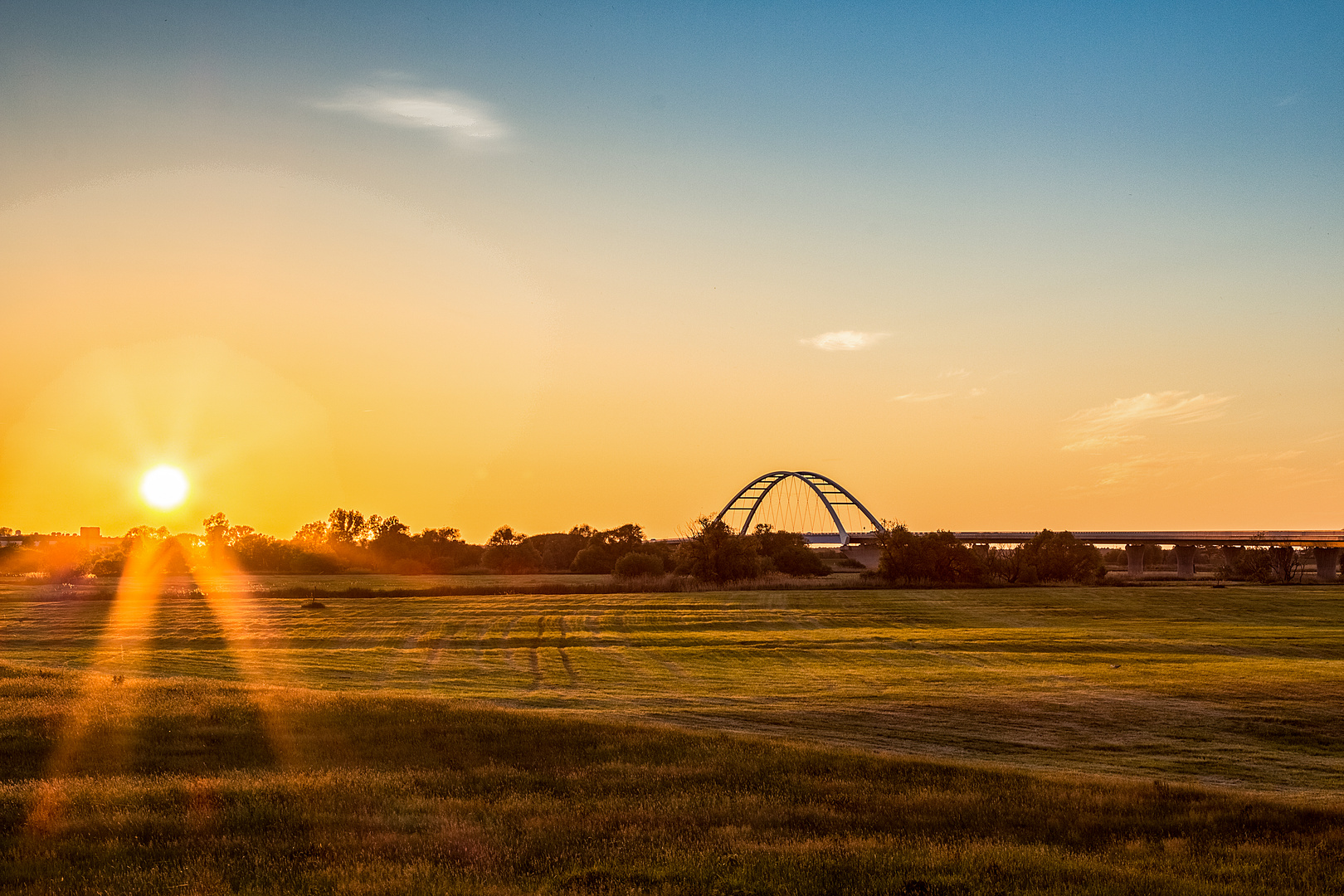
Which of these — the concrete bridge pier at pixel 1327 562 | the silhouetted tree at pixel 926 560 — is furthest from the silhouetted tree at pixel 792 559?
the concrete bridge pier at pixel 1327 562

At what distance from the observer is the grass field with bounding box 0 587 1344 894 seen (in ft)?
45.9

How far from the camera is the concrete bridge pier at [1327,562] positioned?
15588 centimetres

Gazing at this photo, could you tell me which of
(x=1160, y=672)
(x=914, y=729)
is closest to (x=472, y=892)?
(x=914, y=729)

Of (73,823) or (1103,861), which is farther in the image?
(73,823)

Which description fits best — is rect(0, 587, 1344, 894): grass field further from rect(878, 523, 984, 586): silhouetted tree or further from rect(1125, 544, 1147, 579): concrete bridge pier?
rect(1125, 544, 1147, 579): concrete bridge pier

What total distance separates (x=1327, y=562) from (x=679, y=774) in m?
169

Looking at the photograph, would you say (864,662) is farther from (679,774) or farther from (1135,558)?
(1135,558)

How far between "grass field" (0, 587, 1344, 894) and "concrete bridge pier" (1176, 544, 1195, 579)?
427 ft

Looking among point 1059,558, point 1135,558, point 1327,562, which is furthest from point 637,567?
point 1327,562

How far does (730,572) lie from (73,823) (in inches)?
4342

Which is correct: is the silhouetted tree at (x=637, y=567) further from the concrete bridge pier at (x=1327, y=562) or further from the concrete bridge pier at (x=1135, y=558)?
the concrete bridge pier at (x=1327, y=562)

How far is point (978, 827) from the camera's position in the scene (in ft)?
54.5

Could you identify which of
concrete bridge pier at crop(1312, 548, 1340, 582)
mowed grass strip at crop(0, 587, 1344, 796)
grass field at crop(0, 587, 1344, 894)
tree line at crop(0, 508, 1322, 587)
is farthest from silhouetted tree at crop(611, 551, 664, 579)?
concrete bridge pier at crop(1312, 548, 1340, 582)

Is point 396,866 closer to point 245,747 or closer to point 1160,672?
point 245,747
